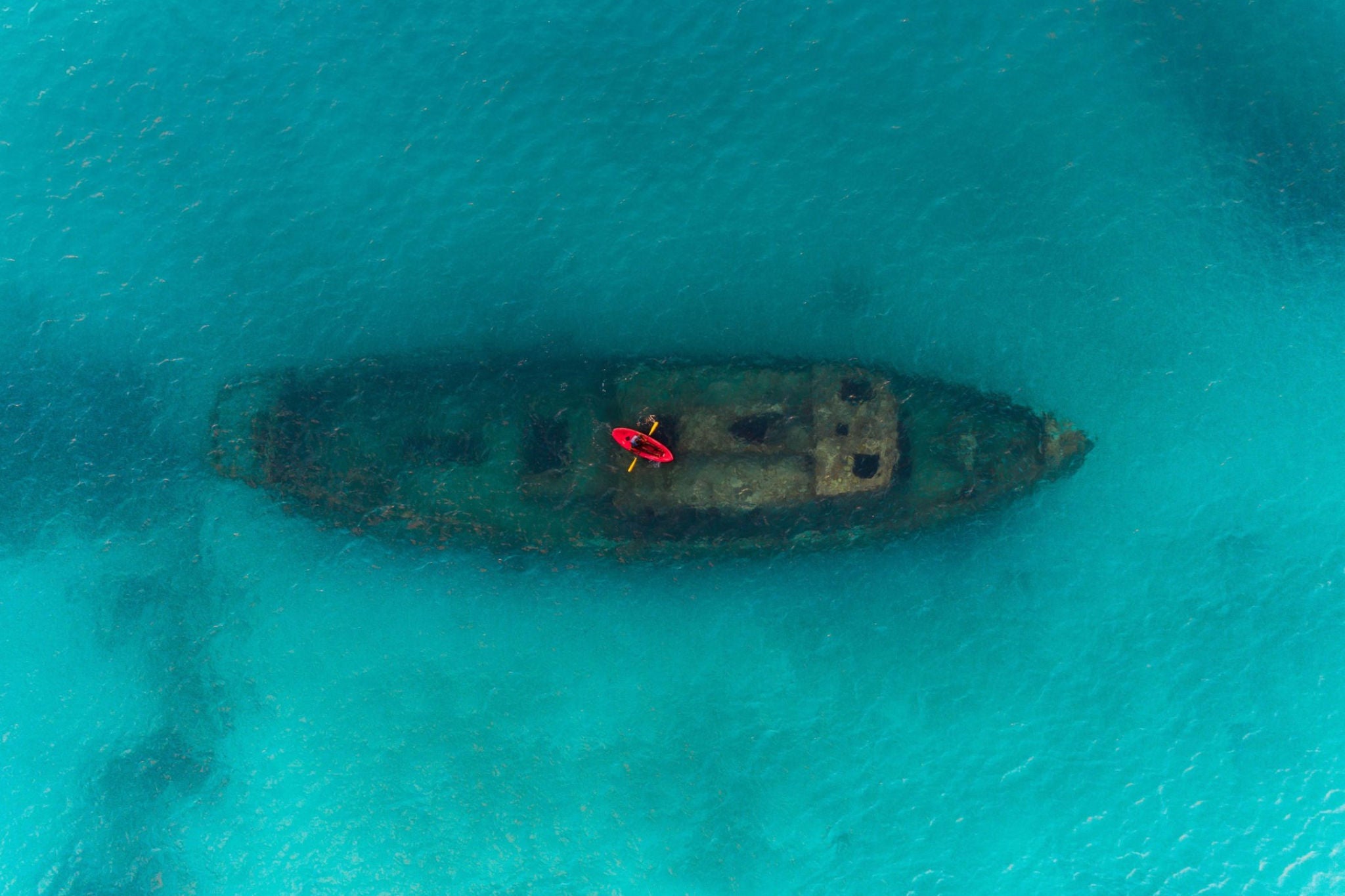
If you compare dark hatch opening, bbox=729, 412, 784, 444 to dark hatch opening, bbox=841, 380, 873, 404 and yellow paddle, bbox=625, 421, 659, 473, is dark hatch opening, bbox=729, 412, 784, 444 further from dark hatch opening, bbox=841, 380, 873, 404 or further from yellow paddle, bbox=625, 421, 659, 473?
yellow paddle, bbox=625, 421, 659, 473

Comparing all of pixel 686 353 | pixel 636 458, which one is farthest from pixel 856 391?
pixel 636 458

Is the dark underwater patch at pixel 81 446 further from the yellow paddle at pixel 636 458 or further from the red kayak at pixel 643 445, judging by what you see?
the yellow paddle at pixel 636 458

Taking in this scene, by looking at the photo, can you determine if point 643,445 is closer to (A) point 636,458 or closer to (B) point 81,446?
(A) point 636,458

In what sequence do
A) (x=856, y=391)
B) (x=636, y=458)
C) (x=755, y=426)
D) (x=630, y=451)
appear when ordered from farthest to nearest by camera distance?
(x=755, y=426) < (x=856, y=391) < (x=636, y=458) < (x=630, y=451)

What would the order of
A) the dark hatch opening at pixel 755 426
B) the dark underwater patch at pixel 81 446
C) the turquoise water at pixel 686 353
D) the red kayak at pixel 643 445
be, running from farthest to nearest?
the dark underwater patch at pixel 81 446 → the dark hatch opening at pixel 755 426 → the turquoise water at pixel 686 353 → the red kayak at pixel 643 445

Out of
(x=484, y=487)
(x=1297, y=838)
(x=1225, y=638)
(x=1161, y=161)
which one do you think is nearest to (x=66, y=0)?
(x=484, y=487)

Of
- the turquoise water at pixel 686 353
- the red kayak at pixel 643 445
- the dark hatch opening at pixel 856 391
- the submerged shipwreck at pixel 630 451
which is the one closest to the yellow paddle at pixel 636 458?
the submerged shipwreck at pixel 630 451
